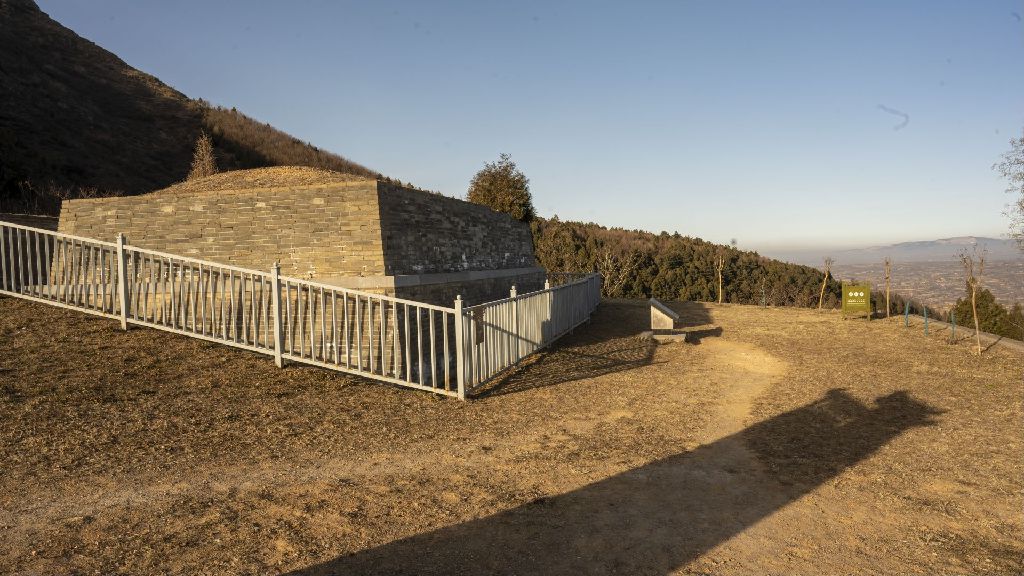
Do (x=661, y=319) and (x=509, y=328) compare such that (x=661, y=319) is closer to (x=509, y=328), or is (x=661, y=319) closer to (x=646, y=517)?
(x=509, y=328)

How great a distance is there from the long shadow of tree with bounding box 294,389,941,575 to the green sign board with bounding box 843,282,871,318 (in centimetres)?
1394

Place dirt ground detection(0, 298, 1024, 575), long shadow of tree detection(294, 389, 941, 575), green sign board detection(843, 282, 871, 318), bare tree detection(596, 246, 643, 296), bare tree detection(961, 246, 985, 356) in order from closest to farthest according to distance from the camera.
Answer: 1. long shadow of tree detection(294, 389, 941, 575)
2. dirt ground detection(0, 298, 1024, 575)
3. bare tree detection(961, 246, 985, 356)
4. green sign board detection(843, 282, 871, 318)
5. bare tree detection(596, 246, 643, 296)

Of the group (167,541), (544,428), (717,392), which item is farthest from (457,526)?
(717,392)

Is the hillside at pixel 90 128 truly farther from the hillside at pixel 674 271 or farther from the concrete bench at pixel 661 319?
the concrete bench at pixel 661 319

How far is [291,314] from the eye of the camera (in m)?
8.06

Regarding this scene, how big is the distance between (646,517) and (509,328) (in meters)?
5.54

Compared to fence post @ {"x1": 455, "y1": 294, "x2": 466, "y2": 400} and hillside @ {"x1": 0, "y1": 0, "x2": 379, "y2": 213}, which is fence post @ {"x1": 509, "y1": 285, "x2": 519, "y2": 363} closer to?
fence post @ {"x1": 455, "y1": 294, "x2": 466, "y2": 400}

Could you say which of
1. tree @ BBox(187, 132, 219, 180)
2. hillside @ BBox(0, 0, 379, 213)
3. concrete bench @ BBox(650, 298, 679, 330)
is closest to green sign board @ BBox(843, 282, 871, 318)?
concrete bench @ BBox(650, 298, 679, 330)

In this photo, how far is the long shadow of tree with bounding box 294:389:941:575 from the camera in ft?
12.2

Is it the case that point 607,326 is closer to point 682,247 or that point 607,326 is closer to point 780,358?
point 780,358

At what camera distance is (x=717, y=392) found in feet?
29.4

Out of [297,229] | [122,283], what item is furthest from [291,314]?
[122,283]

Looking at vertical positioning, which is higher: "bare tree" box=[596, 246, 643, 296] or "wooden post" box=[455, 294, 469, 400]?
"bare tree" box=[596, 246, 643, 296]

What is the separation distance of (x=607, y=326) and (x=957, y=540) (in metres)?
12.2
